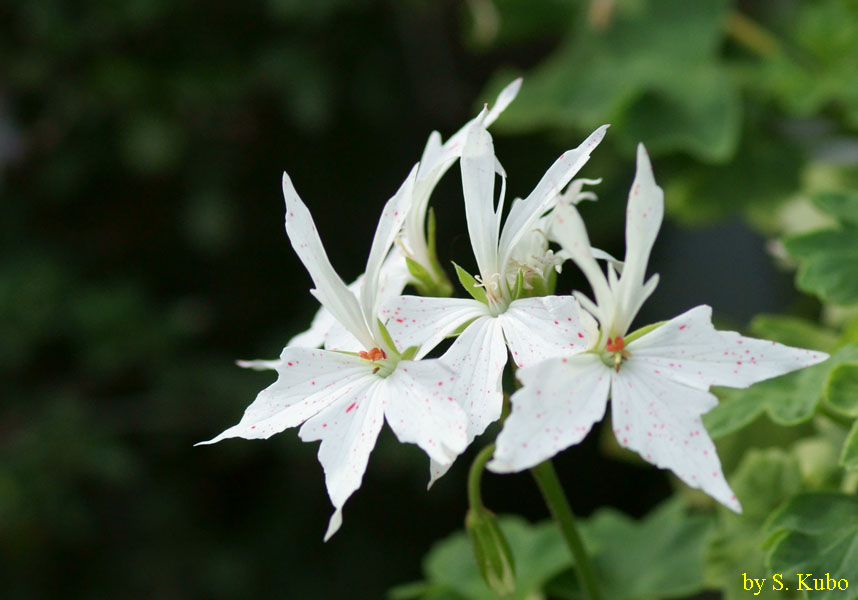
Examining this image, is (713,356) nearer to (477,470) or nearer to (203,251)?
(477,470)

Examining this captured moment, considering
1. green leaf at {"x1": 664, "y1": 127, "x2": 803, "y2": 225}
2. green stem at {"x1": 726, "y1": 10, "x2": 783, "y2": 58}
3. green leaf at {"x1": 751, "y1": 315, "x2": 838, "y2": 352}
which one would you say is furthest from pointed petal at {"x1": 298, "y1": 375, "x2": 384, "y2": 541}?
green stem at {"x1": 726, "y1": 10, "x2": 783, "y2": 58}

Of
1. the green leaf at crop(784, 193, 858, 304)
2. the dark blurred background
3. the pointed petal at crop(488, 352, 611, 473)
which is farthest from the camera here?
the dark blurred background

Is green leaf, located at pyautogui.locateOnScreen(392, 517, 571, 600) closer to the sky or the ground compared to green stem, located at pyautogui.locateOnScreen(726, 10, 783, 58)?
closer to the ground

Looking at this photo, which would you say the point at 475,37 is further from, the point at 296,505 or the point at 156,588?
the point at 156,588

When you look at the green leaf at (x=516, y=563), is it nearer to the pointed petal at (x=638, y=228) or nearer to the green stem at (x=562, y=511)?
the green stem at (x=562, y=511)

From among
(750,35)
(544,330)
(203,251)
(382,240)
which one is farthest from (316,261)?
(203,251)

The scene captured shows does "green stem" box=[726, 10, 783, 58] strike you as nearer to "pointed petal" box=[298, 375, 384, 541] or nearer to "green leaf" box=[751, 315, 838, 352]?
"green leaf" box=[751, 315, 838, 352]
